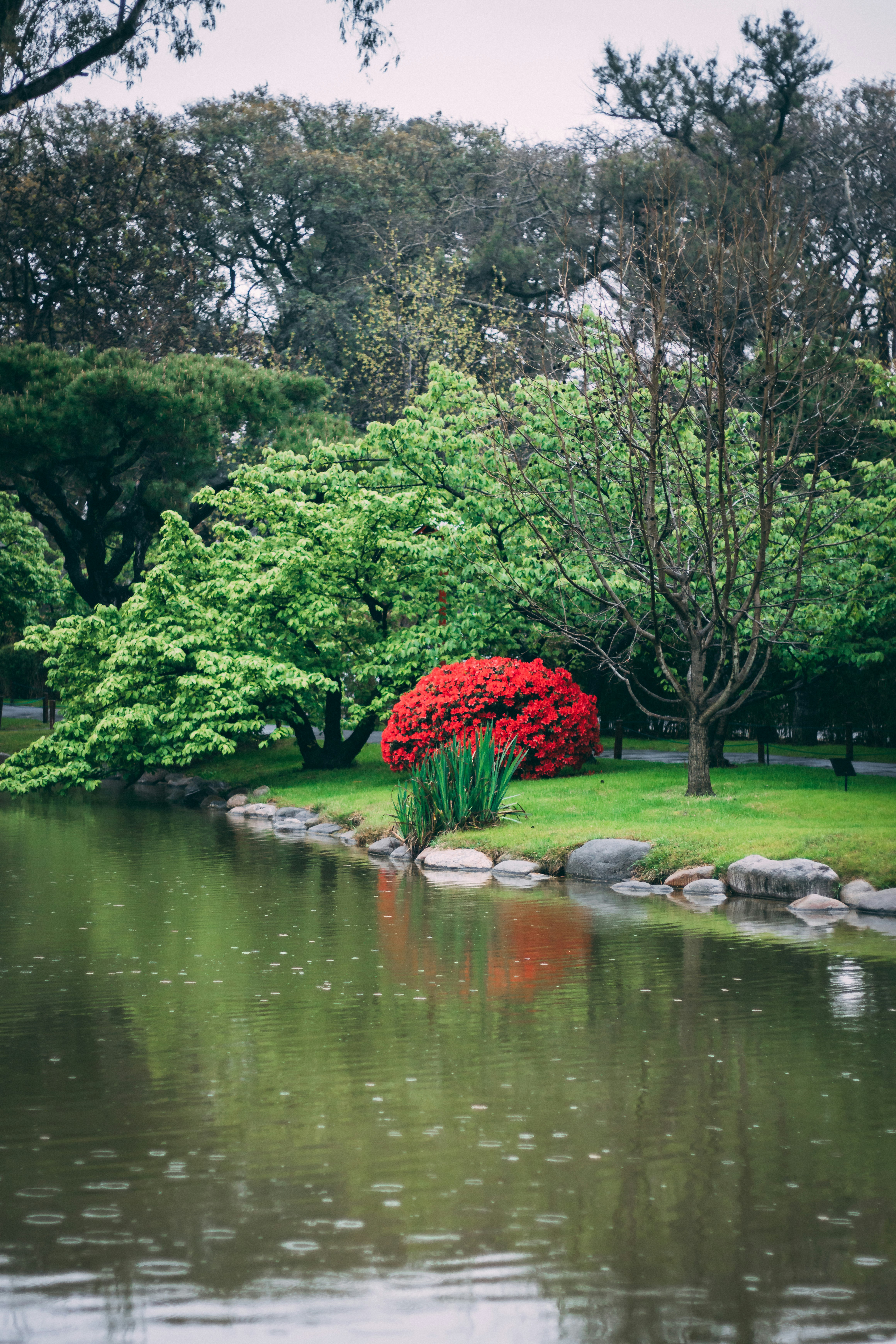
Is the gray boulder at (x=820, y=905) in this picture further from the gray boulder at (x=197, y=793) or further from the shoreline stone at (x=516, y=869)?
the gray boulder at (x=197, y=793)

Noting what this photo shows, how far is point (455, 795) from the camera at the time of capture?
14945mm

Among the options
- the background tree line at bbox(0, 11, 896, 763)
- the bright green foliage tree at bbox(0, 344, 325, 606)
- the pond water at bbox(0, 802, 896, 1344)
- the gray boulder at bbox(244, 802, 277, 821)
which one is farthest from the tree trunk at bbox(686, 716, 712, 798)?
the bright green foliage tree at bbox(0, 344, 325, 606)

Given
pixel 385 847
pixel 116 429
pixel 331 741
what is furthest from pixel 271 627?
pixel 385 847

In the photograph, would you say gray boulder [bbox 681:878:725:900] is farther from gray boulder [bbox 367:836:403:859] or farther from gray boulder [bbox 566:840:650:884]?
gray boulder [bbox 367:836:403:859]

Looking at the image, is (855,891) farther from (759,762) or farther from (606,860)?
(759,762)

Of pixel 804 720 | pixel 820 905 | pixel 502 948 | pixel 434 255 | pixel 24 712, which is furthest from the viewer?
pixel 24 712

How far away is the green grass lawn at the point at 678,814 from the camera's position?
12445 mm

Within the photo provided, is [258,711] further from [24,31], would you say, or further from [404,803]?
[24,31]

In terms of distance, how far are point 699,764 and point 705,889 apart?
3.66m

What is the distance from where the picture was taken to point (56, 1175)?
4871 millimetres

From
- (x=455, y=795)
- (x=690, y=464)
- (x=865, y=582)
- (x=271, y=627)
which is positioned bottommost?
(x=455, y=795)

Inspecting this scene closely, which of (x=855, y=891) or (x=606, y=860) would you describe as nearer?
(x=855, y=891)

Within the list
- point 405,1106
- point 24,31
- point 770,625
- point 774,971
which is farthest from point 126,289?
point 405,1106

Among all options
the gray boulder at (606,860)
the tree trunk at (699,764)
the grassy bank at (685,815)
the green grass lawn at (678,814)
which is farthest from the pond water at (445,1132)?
the tree trunk at (699,764)
